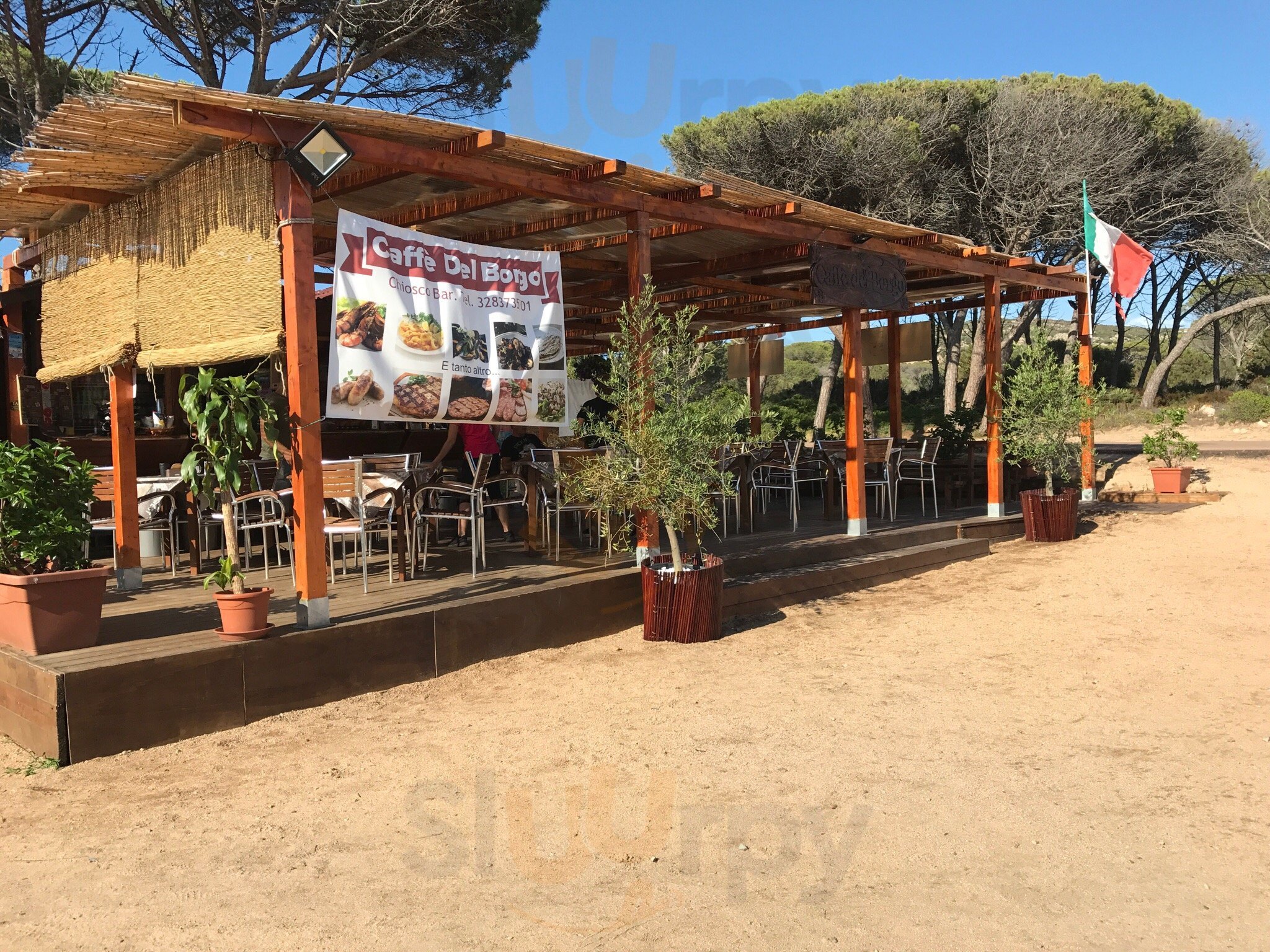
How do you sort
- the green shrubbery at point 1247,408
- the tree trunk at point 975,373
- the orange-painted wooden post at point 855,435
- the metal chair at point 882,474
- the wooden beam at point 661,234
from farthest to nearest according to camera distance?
the green shrubbery at point 1247,408 → the tree trunk at point 975,373 → the metal chair at point 882,474 → the orange-painted wooden post at point 855,435 → the wooden beam at point 661,234

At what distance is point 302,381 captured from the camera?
4.72 m

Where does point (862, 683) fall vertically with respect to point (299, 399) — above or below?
below

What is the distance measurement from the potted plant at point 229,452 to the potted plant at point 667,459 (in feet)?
6.30

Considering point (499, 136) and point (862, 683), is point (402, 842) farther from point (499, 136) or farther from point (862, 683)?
point (499, 136)

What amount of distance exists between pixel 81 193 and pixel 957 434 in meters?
8.99

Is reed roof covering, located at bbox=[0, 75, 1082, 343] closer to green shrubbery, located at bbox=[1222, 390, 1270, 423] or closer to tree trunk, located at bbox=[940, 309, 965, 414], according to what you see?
tree trunk, located at bbox=[940, 309, 965, 414]

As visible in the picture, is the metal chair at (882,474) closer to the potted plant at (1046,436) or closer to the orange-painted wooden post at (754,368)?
the potted plant at (1046,436)

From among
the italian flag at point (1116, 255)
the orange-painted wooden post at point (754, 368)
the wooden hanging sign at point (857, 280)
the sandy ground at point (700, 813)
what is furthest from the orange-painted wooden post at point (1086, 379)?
the sandy ground at point (700, 813)

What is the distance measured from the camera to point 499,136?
16.9 ft

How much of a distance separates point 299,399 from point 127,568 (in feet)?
7.35

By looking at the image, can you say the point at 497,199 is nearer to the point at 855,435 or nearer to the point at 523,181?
the point at 523,181

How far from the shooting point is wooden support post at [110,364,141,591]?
6.02 metres

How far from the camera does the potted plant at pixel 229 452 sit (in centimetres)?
442

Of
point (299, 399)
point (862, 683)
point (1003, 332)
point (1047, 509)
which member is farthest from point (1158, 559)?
point (1003, 332)
